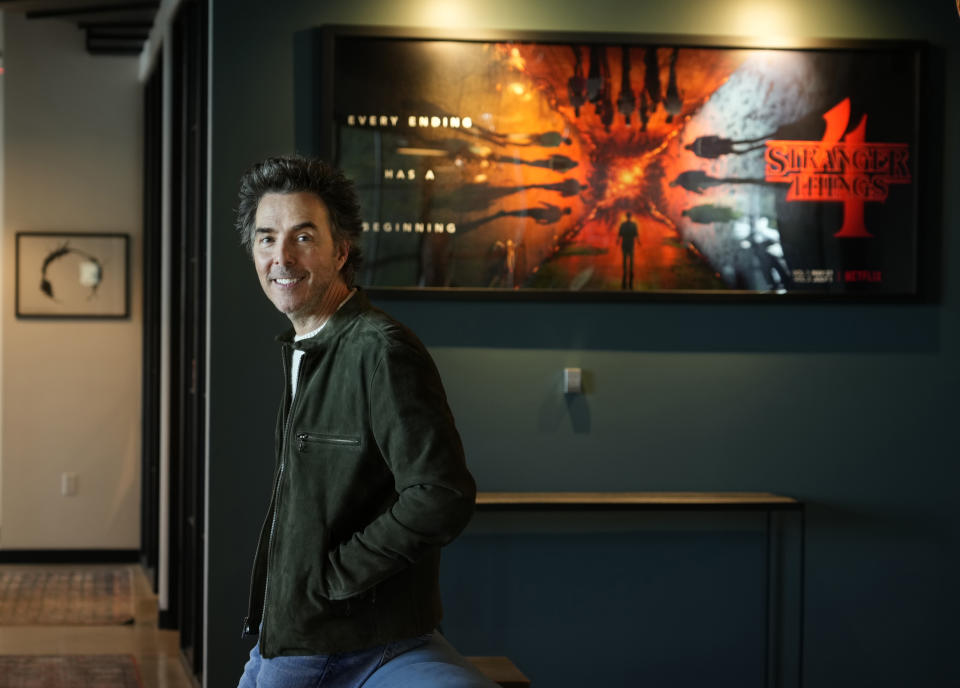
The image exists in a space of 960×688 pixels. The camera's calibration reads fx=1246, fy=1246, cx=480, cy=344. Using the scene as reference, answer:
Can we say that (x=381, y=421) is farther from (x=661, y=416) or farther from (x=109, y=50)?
(x=109, y=50)

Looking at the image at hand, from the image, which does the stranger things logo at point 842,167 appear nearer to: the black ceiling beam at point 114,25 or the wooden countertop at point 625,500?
the wooden countertop at point 625,500

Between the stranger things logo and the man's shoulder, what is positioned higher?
the stranger things logo

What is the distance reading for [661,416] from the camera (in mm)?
4168

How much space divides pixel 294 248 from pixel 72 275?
5842 mm

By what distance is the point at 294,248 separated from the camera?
2.04 metres

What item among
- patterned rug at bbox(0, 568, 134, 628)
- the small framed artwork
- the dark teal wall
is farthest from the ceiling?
patterned rug at bbox(0, 568, 134, 628)

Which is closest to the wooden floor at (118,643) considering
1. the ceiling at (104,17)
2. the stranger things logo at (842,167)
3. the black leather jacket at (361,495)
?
the stranger things logo at (842,167)

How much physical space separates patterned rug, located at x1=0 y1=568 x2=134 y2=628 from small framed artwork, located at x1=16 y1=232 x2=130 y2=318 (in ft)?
5.06

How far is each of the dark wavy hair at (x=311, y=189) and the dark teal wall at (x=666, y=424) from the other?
1.91m

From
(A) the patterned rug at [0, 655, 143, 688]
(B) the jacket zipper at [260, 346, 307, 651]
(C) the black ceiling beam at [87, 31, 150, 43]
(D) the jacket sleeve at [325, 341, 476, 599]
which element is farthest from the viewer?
(C) the black ceiling beam at [87, 31, 150, 43]

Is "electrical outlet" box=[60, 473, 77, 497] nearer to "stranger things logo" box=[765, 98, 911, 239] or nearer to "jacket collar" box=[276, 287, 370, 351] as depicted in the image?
"stranger things logo" box=[765, 98, 911, 239]

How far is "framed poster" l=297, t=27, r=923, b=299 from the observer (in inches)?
159

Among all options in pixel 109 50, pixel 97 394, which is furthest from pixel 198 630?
pixel 109 50

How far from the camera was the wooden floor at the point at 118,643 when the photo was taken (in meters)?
5.12
